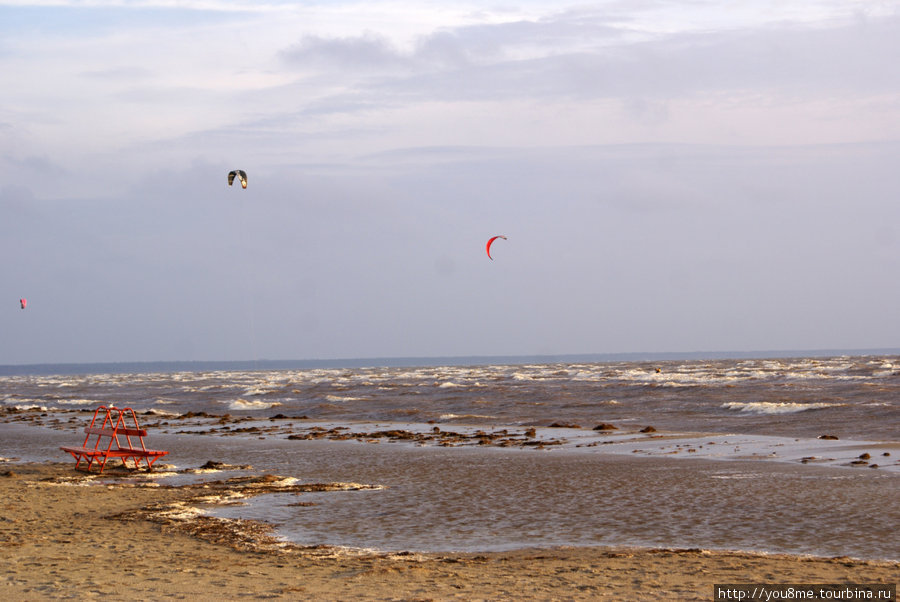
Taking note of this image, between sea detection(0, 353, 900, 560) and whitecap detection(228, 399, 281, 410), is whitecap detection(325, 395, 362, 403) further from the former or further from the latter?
sea detection(0, 353, 900, 560)

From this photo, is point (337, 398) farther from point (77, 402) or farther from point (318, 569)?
point (318, 569)

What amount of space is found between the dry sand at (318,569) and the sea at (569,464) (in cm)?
67

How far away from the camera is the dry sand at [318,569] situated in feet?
25.3


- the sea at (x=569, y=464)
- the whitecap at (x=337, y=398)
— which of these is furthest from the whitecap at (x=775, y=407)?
the whitecap at (x=337, y=398)

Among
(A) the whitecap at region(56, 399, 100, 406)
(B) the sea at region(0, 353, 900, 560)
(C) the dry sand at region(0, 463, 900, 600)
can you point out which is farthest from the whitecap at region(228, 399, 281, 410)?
(C) the dry sand at region(0, 463, 900, 600)

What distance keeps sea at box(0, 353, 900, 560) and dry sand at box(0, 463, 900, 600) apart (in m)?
0.67

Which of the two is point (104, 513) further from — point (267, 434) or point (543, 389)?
point (543, 389)

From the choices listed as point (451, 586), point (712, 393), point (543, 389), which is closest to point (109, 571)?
point (451, 586)

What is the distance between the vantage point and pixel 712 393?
3822 cm

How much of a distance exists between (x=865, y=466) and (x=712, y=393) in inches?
889

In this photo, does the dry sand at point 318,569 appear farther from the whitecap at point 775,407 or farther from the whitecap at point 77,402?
the whitecap at point 77,402

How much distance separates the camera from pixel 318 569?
29.0 feet

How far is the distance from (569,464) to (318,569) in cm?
974

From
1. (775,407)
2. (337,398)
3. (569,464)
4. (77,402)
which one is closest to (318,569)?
(569,464)
